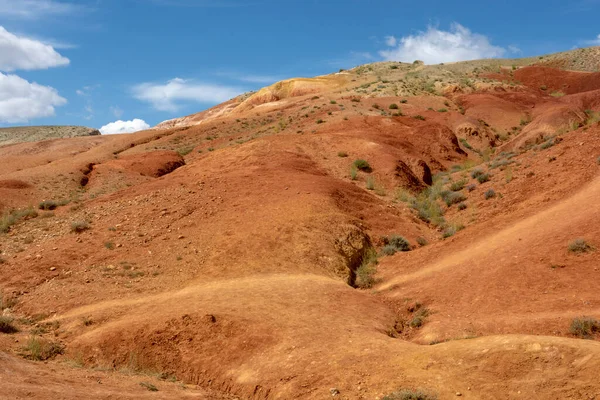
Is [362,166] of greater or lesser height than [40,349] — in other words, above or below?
above

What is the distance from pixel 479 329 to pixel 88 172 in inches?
1032

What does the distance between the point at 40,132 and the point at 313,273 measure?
6181cm

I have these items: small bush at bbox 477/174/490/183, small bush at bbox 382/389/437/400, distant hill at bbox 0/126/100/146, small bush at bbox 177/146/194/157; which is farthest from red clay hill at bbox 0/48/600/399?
distant hill at bbox 0/126/100/146

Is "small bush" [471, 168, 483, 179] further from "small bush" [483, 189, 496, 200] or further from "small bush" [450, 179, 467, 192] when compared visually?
"small bush" [483, 189, 496, 200]

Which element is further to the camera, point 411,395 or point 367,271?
point 367,271

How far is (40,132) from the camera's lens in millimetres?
66688

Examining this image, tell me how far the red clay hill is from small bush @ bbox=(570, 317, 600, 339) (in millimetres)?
40

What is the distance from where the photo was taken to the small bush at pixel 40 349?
1020 centimetres

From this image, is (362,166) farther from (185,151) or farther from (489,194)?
(185,151)

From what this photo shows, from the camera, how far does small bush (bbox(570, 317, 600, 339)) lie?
9.37 meters

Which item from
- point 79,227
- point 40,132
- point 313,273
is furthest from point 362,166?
point 40,132

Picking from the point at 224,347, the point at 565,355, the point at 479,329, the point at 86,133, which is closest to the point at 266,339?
the point at 224,347

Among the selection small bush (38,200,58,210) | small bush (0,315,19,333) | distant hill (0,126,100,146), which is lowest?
small bush (0,315,19,333)

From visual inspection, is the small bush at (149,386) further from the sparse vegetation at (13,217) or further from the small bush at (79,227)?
the sparse vegetation at (13,217)
